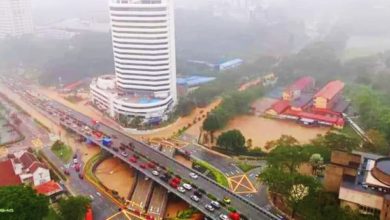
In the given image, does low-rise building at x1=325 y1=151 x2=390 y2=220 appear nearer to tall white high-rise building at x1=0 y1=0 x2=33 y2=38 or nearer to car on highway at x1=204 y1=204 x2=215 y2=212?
car on highway at x1=204 y1=204 x2=215 y2=212

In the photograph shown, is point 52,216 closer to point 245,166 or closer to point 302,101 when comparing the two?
point 245,166

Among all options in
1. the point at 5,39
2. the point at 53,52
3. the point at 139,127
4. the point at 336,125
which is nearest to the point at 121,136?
the point at 139,127

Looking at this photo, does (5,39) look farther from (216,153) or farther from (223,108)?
(216,153)

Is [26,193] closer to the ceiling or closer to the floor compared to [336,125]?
closer to the ceiling

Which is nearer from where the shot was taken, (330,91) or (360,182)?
(360,182)

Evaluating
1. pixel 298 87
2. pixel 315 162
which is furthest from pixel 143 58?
pixel 315 162

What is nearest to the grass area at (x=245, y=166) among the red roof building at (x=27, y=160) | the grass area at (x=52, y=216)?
the grass area at (x=52, y=216)
